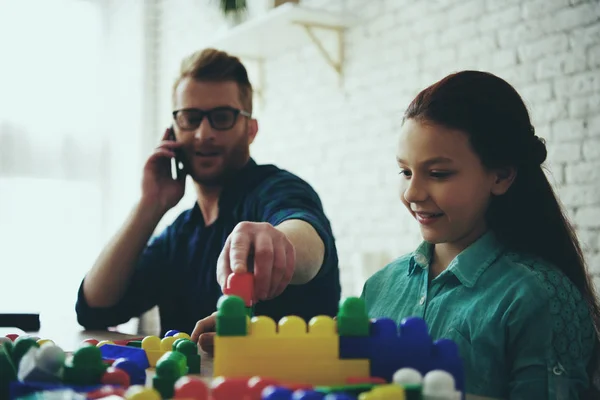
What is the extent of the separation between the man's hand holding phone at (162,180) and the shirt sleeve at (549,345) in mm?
1129

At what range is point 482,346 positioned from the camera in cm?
103

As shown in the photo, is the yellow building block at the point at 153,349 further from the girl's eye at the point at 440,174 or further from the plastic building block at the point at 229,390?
the girl's eye at the point at 440,174

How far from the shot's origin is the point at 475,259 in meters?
1.15

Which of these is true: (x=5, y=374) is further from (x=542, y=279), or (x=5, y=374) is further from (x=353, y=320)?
(x=542, y=279)

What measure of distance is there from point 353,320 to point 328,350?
32 millimetres

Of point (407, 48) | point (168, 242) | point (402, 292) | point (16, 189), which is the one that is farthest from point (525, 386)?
point (16, 189)

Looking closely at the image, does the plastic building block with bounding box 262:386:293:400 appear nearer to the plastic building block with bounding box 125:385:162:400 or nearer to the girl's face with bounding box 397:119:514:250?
the plastic building block with bounding box 125:385:162:400

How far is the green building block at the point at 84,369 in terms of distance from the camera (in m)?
0.61

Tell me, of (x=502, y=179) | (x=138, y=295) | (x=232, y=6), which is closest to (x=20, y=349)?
(x=502, y=179)

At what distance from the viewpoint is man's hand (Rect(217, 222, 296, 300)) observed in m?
0.85

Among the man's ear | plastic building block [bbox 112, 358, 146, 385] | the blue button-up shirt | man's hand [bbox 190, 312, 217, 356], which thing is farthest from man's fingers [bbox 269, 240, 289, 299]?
the man's ear

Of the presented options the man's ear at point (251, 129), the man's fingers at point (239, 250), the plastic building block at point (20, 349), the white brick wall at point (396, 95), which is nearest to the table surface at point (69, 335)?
the man's fingers at point (239, 250)

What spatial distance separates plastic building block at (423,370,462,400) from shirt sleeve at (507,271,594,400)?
49 centimetres

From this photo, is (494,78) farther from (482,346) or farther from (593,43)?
(593,43)
